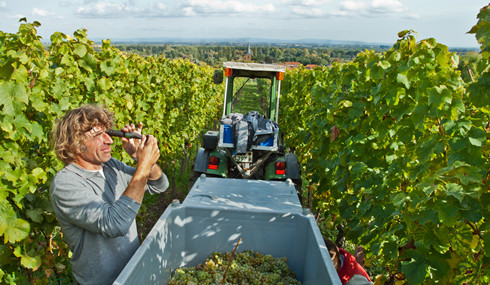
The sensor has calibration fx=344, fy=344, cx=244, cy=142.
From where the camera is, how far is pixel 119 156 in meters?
3.41

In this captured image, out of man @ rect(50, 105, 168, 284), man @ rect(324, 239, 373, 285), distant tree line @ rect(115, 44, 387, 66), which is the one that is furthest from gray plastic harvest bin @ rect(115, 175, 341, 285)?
distant tree line @ rect(115, 44, 387, 66)

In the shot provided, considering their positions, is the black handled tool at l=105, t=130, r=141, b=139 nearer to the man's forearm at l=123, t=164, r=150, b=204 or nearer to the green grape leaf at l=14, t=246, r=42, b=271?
the man's forearm at l=123, t=164, r=150, b=204

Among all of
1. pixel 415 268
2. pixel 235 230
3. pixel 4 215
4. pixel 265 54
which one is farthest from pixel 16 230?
pixel 265 54

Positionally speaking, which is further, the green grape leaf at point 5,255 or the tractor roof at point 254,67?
the tractor roof at point 254,67

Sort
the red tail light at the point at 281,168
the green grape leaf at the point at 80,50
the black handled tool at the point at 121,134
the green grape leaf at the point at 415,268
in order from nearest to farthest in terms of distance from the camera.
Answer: the green grape leaf at the point at 415,268 → the black handled tool at the point at 121,134 → the green grape leaf at the point at 80,50 → the red tail light at the point at 281,168

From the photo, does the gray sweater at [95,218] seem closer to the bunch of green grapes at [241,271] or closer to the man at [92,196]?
the man at [92,196]

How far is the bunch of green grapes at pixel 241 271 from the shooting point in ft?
6.97

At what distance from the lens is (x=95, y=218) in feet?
5.04

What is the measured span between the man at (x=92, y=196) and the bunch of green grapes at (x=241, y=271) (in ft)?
1.65

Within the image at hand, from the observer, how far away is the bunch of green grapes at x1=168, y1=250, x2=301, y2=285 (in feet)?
6.97

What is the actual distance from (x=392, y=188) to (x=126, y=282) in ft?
4.93

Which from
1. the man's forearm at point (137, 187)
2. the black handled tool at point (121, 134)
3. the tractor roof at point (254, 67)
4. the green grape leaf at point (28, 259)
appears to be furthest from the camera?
the tractor roof at point (254, 67)

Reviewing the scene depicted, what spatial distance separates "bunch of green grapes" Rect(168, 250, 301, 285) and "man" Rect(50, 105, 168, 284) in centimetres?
50

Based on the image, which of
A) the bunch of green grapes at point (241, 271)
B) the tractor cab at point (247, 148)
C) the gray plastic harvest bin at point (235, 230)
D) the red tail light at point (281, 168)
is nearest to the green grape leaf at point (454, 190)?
the gray plastic harvest bin at point (235, 230)
